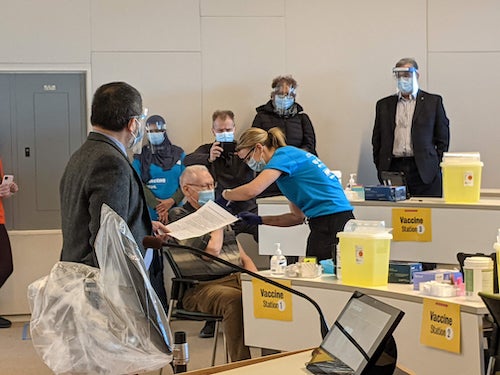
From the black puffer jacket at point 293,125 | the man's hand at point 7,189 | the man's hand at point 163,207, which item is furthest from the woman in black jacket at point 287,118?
the man's hand at point 7,189

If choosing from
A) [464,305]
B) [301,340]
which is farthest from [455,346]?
[301,340]

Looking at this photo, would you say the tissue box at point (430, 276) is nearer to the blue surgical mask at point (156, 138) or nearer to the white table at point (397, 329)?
the white table at point (397, 329)

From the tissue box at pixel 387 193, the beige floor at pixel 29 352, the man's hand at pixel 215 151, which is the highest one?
the man's hand at pixel 215 151

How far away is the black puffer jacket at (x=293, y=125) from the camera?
6.18 m

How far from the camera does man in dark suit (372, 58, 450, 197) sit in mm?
5941

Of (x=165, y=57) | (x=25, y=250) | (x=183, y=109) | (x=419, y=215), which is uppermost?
(x=165, y=57)

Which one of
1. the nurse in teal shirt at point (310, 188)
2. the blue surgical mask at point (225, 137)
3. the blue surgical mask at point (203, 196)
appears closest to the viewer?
the nurse in teal shirt at point (310, 188)

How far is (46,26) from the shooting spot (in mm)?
6238

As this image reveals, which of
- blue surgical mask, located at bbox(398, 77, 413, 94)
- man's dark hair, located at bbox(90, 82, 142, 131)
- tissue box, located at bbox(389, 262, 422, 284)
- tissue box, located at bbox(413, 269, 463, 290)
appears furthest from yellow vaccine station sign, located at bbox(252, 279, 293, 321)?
blue surgical mask, located at bbox(398, 77, 413, 94)

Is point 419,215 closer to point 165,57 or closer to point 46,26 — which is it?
point 165,57

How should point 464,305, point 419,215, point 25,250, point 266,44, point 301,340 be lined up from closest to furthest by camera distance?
point 464,305 < point 301,340 < point 419,215 < point 25,250 < point 266,44

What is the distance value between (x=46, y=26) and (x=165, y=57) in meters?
0.94

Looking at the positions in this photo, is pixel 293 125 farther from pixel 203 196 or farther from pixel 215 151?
pixel 203 196

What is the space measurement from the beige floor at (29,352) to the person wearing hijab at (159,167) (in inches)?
36.0
